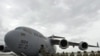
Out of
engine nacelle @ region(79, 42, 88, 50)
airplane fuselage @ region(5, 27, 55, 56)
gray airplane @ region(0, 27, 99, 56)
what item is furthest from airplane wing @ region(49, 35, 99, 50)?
airplane fuselage @ region(5, 27, 55, 56)

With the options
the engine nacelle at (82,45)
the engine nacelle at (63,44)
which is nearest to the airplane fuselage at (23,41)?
the engine nacelle at (63,44)

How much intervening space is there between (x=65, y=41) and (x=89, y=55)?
5.69 metres

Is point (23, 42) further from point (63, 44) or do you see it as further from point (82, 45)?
point (82, 45)

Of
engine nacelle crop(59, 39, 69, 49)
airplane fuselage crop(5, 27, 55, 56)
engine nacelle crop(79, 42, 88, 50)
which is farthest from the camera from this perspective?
engine nacelle crop(79, 42, 88, 50)

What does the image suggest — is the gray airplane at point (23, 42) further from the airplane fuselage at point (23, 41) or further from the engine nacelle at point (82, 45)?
the engine nacelle at point (82, 45)

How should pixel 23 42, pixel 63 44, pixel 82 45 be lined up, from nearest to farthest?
pixel 23 42, pixel 63 44, pixel 82 45

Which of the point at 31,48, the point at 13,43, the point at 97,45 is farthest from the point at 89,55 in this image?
the point at 97,45

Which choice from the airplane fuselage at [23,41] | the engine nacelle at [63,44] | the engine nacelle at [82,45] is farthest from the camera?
the engine nacelle at [82,45]

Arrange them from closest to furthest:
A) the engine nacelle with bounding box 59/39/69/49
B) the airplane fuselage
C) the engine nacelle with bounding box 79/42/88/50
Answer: the airplane fuselage → the engine nacelle with bounding box 59/39/69/49 → the engine nacelle with bounding box 79/42/88/50

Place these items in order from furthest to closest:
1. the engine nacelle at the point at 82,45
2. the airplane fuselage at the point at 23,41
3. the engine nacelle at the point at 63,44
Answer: the engine nacelle at the point at 82,45 → the engine nacelle at the point at 63,44 → the airplane fuselage at the point at 23,41

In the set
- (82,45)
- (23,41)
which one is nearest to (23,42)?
(23,41)

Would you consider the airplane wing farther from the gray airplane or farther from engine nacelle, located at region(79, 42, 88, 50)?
the gray airplane

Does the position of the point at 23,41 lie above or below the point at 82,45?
above

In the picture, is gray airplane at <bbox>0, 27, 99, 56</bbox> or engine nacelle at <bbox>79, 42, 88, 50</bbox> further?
engine nacelle at <bbox>79, 42, 88, 50</bbox>
